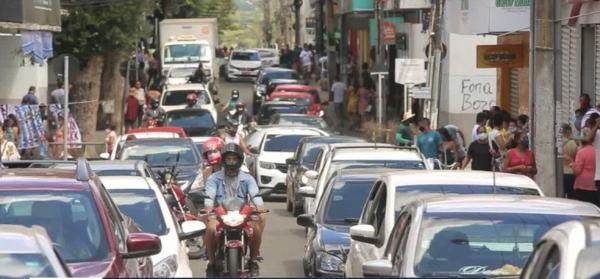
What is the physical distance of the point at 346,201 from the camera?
1527cm

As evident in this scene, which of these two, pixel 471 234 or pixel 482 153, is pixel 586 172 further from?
pixel 471 234

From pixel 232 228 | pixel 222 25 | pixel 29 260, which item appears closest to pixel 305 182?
pixel 232 228

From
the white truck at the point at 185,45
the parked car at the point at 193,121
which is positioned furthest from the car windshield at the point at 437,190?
the white truck at the point at 185,45

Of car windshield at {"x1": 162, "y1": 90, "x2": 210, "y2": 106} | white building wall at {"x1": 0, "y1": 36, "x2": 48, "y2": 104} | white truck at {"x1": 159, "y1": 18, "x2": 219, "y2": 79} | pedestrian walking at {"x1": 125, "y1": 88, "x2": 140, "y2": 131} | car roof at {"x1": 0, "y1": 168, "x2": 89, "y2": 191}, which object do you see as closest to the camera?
car roof at {"x1": 0, "y1": 168, "x2": 89, "y2": 191}

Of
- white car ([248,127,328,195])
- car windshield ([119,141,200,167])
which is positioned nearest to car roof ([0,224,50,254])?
car windshield ([119,141,200,167])

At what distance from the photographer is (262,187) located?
2842 cm

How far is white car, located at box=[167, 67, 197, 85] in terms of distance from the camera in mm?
58119

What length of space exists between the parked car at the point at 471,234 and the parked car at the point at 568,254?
1299mm

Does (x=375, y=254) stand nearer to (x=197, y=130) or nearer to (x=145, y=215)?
(x=145, y=215)

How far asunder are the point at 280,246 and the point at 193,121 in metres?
17.5

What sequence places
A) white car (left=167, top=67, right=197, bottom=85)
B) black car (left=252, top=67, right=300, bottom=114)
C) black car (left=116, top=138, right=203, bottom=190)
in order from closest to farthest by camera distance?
black car (left=116, top=138, right=203, bottom=190) < black car (left=252, top=67, right=300, bottom=114) < white car (left=167, top=67, right=197, bottom=85)

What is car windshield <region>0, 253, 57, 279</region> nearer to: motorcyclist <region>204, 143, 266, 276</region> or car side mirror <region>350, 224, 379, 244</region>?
car side mirror <region>350, 224, 379, 244</region>

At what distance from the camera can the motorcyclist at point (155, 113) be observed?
39.1m

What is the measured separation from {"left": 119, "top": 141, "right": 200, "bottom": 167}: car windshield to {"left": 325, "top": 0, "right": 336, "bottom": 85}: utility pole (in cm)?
4037
